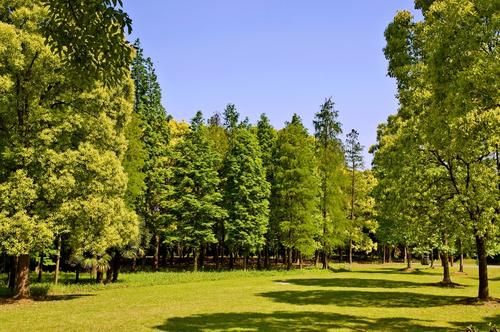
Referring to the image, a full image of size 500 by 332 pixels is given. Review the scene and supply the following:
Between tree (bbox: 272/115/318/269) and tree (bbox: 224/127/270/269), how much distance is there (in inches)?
79.2

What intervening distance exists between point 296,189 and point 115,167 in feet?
93.3

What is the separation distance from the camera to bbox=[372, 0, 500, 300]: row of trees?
15117 mm

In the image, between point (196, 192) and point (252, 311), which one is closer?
point (252, 311)

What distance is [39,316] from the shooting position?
734 inches

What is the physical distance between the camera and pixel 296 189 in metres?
50.8

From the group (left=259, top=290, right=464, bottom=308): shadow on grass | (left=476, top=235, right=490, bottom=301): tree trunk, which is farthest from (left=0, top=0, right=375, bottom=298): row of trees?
(left=476, top=235, right=490, bottom=301): tree trunk

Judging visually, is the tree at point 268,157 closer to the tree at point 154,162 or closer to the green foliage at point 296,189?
the green foliage at point 296,189

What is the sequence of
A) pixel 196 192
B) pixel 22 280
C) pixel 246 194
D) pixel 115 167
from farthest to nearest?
pixel 196 192 < pixel 246 194 < pixel 115 167 < pixel 22 280

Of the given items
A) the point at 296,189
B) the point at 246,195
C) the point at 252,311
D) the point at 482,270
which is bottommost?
the point at 252,311

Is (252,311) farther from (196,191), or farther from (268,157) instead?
(268,157)

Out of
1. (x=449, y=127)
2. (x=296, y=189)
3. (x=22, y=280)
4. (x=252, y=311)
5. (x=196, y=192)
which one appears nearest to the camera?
(x=449, y=127)

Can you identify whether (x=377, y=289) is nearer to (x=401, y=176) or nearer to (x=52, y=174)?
(x=401, y=176)

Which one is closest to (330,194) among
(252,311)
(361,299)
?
(361,299)

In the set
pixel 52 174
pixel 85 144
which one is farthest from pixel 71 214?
pixel 85 144
